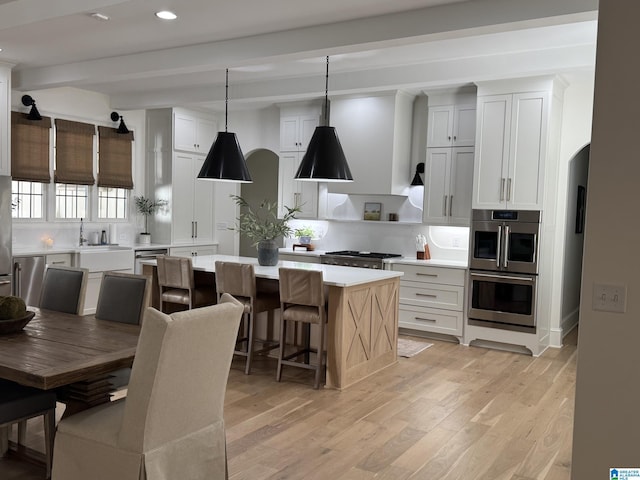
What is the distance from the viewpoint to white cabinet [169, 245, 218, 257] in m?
7.90

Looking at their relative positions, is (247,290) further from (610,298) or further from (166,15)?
(610,298)

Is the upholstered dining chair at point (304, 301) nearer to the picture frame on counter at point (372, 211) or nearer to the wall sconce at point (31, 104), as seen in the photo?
the picture frame on counter at point (372, 211)

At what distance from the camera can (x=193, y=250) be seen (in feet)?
26.9

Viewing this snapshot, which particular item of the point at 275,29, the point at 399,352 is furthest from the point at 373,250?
the point at 275,29

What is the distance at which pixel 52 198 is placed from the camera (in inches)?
275

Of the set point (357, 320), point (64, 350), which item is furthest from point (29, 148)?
point (64, 350)

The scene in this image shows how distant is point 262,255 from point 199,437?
3.01 metres

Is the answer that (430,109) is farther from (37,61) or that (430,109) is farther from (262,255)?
(37,61)

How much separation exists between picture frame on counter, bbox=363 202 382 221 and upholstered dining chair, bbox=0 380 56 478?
4.95 m

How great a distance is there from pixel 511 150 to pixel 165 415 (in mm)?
4589

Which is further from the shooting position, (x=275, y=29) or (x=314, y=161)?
(x=314, y=161)

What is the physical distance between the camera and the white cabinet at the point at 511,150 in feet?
18.7

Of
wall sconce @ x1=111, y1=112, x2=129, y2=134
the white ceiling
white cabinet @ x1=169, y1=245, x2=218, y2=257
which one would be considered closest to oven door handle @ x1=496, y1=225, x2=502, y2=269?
the white ceiling

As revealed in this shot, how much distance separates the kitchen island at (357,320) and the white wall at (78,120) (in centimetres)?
256
